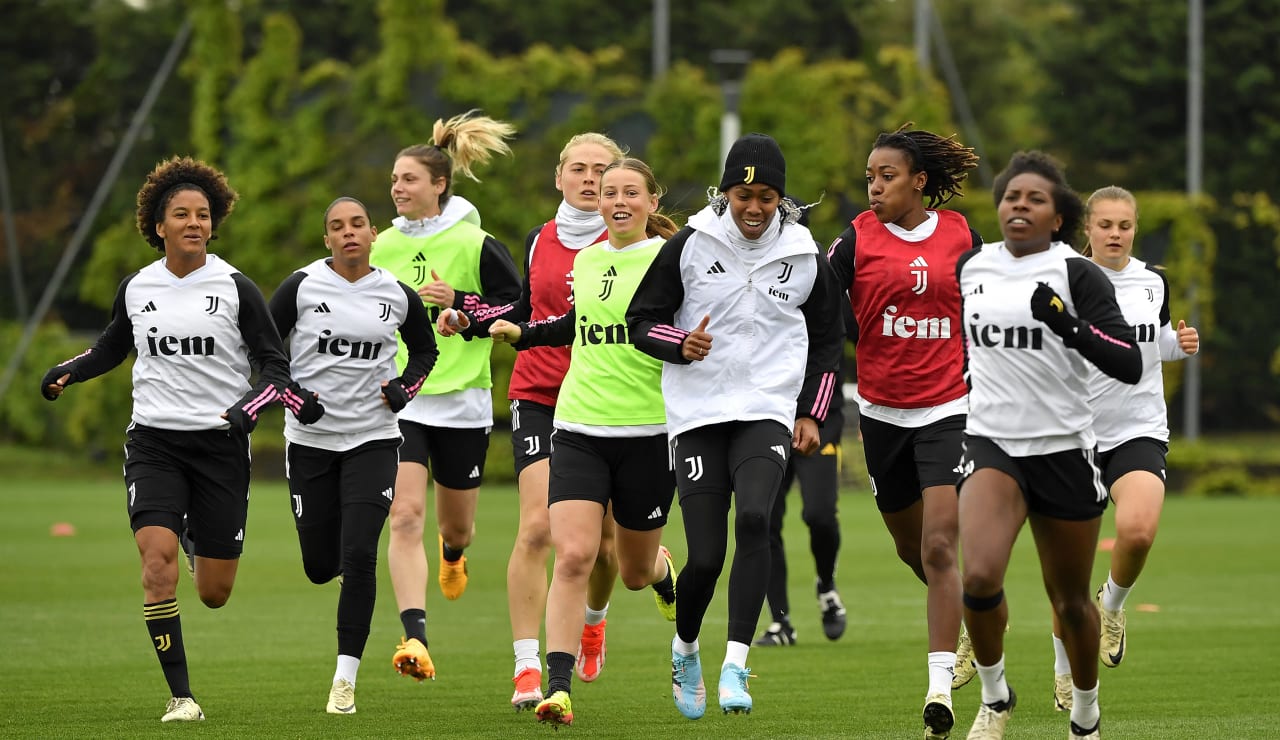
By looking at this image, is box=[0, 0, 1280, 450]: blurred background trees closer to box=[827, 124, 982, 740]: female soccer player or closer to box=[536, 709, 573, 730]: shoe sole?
box=[827, 124, 982, 740]: female soccer player

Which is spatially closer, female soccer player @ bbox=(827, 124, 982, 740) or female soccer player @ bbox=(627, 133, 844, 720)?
female soccer player @ bbox=(627, 133, 844, 720)

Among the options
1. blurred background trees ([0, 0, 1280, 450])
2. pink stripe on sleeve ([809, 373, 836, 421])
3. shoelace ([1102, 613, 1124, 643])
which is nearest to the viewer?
pink stripe on sleeve ([809, 373, 836, 421])

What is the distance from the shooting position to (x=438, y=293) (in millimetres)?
9680

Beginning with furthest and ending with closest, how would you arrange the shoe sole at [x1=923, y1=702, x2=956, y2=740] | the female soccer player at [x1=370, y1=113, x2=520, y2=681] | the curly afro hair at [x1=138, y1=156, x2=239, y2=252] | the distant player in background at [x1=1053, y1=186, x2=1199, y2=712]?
the female soccer player at [x1=370, y1=113, x2=520, y2=681]
the distant player in background at [x1=1053, y1=186, x2=1199, y2=712]
the curly afro hair at [x1=138, y1=156, x2=239, y2=252]
the shoe sole at [x1=923, y1=702, x2=956, y2=740]

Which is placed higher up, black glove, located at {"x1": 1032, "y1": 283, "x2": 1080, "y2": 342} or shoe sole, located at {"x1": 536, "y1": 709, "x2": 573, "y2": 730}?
black glove, located at {"x1": 1032, "y1": 283, "x2": 1080, "y2": 342}

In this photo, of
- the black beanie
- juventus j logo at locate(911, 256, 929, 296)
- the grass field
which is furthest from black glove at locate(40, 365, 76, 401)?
juventus j logo at locate(911, 256, 929, 296)

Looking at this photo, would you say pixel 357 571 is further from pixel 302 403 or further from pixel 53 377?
pixel 53 377

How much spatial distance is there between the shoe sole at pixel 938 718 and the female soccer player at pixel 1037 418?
0.48 meters

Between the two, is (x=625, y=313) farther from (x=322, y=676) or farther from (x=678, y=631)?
(x=322, y=676)

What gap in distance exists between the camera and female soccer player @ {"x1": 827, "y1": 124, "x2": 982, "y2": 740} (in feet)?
28.0

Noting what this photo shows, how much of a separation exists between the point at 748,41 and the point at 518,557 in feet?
150

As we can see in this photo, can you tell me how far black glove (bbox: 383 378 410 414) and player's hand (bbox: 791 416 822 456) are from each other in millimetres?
1940

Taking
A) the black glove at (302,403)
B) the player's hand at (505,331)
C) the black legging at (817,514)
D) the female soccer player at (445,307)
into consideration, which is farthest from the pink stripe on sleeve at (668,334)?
the black legging at (817,514)

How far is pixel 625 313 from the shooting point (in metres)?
8.37
